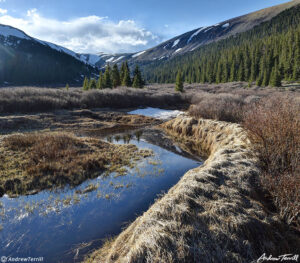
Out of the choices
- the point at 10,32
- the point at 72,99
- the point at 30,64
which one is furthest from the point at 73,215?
the point at 10,32

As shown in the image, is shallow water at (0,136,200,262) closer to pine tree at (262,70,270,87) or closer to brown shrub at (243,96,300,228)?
brown shrub at (243,96,300,228)

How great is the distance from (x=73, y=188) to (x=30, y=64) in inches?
4962

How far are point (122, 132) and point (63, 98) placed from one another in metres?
15.8

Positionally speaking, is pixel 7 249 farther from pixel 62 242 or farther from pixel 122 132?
pixel 122 132

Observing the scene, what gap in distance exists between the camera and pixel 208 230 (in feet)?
12.1

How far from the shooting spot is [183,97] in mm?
39531

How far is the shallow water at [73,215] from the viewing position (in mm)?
4820

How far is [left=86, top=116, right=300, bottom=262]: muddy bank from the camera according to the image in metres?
3.27

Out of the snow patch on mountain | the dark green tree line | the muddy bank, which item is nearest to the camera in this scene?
the muddy bank

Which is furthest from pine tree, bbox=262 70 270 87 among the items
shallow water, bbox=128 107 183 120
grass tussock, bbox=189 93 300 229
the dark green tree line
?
grass tussock, bbox=189 93 300 229

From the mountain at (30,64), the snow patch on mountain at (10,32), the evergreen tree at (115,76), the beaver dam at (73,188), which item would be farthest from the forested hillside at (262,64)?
the snow patch on mountain at (10,32)

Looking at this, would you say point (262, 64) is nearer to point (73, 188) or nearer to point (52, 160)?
point (52, 160)

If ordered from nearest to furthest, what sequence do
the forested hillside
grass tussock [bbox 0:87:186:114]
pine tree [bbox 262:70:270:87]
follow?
grass tussock [bbox 0:87:186:114], pine tree [bbox 262:70:270:87], the forested hillside

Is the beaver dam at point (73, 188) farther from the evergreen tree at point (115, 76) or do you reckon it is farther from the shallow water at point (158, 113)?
the evergreen tree at point (115, 76)
